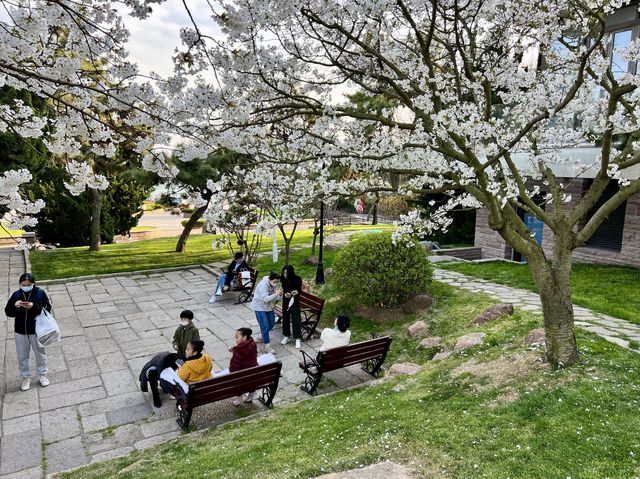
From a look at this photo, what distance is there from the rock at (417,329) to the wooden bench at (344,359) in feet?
4.23

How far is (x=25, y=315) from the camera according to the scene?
6.49 meters

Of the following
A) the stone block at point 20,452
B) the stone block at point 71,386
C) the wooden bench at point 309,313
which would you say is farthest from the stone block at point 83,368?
the wooden bench at point 309,313

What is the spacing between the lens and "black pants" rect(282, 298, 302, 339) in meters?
8.32

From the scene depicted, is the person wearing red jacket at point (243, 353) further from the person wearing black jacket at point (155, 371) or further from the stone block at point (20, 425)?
the stone block at point (20, 425)

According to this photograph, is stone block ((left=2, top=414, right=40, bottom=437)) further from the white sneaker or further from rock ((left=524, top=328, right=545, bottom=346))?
rock ((left=524, top=328, right=545, bottom=346))

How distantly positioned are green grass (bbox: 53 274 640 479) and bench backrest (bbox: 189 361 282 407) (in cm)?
38

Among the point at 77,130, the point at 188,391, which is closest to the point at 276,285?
the point at 188,391

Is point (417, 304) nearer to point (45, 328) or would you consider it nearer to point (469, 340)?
point (469, 340)

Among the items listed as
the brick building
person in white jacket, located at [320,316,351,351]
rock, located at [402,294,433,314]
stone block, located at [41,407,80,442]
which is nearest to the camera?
stone block, located at [41,407,80,442]

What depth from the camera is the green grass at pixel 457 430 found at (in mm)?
3689

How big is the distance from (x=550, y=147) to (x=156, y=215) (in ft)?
134

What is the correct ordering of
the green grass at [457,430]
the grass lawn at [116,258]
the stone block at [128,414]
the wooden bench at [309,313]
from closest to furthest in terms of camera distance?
1. the green grass at [457,430]
2. the stone block at [128,414]
3. the wooden bench at [309,313]
4. the grass lawn at [116,258]

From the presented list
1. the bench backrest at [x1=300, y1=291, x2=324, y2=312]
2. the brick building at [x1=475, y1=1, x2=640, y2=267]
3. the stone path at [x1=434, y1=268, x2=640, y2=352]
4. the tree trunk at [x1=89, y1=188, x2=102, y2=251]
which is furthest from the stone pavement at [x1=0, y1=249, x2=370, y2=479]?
the brick building at [x1=475, y1=1, x2=640, y2=267]

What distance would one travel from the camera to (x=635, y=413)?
4102 millimetres
